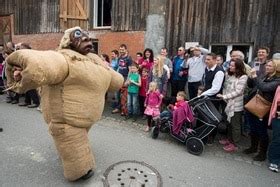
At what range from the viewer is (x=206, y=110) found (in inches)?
203

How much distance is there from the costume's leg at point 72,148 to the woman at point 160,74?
130 inches

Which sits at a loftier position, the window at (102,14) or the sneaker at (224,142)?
the window at (102,14)

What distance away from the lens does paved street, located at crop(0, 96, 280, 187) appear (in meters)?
4.14

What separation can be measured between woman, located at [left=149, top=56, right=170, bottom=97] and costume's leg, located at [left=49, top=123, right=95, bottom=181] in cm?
330

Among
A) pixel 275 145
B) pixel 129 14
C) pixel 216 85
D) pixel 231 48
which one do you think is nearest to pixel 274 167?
pixel 275 145

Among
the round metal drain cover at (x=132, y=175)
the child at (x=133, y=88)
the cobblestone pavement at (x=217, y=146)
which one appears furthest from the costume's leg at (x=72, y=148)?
the child at (x=133, y=88)

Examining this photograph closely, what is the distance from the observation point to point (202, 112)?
5.16 metres

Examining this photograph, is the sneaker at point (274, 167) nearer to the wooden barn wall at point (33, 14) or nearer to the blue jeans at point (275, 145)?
the blue jeans at point (275, 145)

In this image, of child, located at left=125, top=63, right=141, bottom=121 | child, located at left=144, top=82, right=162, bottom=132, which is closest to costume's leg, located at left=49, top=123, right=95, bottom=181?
child, located at left=144, top=82, right=162, bottom=132

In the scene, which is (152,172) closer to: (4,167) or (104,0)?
(4,167)

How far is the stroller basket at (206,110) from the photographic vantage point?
5102 millimetres

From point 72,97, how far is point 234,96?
3069mm

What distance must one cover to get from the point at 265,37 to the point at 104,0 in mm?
6483

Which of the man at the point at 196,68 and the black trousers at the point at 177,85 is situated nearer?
the man at the point at 196,68
